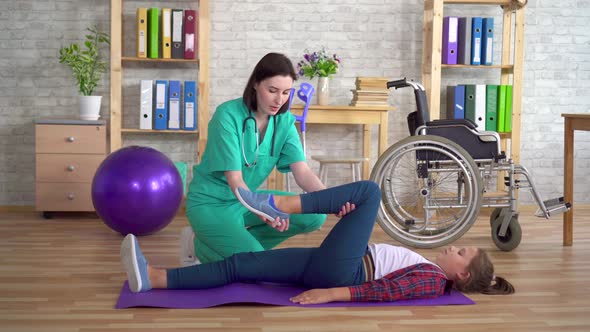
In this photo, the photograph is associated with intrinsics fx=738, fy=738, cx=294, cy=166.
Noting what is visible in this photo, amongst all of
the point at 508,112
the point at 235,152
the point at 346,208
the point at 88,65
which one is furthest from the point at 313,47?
the point at 346,208

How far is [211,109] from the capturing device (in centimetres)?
534

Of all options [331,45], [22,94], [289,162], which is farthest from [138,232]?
[331,45]

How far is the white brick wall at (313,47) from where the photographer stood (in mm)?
5141

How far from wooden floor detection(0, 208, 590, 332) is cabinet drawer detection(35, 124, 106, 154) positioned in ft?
2.58

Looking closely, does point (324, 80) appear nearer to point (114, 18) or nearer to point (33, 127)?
point (114, 18)

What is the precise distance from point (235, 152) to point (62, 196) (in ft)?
7.48

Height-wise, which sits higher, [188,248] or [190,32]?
[190,32]

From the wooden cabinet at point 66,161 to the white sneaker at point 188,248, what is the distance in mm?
1683

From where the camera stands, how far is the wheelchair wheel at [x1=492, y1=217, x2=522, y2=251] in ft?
12.6

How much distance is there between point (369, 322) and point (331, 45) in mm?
3277

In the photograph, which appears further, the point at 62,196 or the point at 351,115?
the point at 351,115

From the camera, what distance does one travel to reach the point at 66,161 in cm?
470

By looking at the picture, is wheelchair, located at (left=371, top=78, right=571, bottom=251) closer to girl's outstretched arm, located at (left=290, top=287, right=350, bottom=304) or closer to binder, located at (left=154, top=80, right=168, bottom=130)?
girl's outstretched arm, located at (left=290, top=287, right=350, bottom=304)

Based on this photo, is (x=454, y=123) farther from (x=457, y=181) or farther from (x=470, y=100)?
(x=470, y=100)
